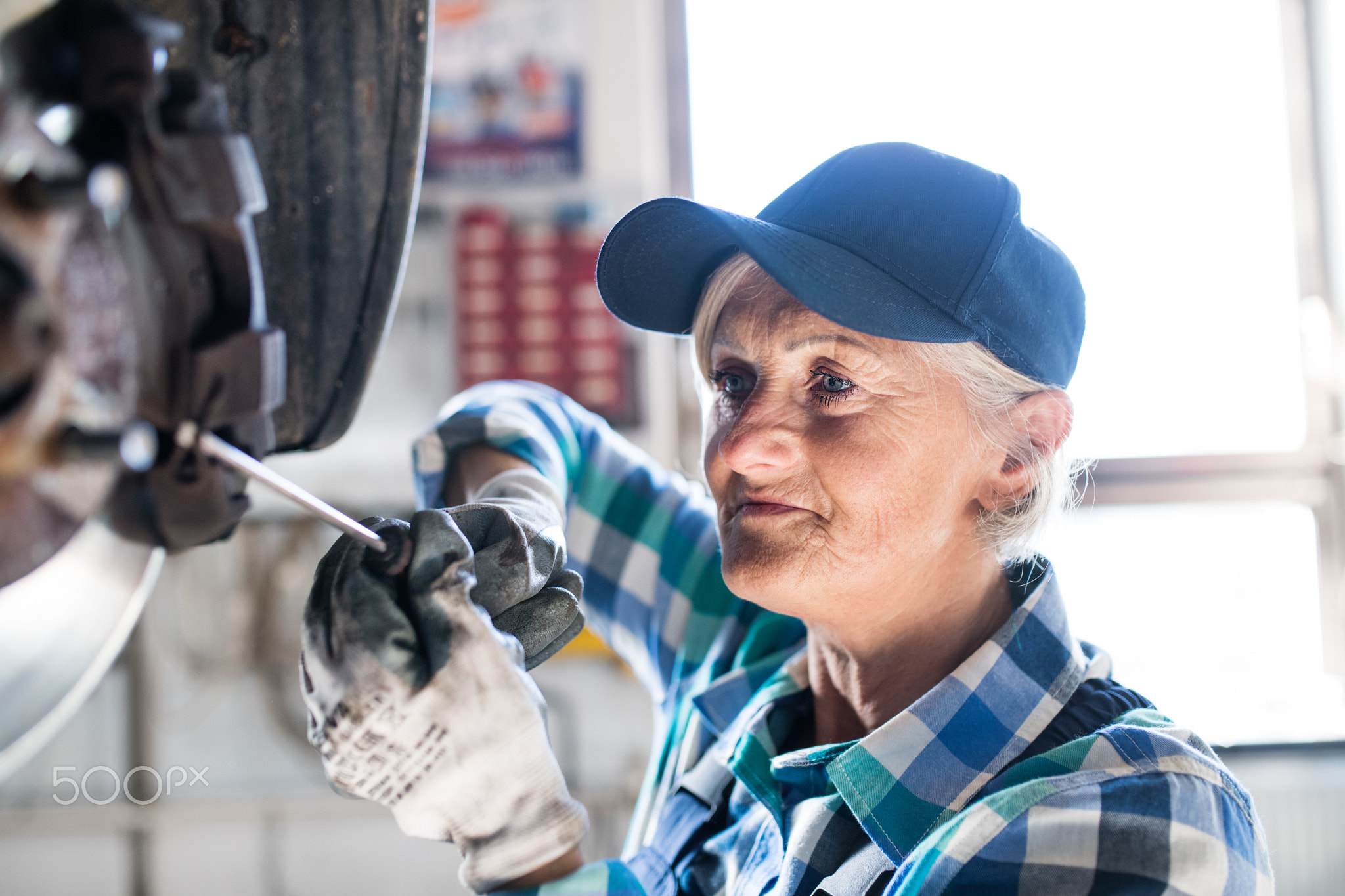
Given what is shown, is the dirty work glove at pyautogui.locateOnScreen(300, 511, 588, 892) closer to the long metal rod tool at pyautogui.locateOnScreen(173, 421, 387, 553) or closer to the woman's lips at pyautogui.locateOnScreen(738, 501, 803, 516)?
the long metal rod tool at pyautogui.locateOnScreen(173, 421, 387, 553)

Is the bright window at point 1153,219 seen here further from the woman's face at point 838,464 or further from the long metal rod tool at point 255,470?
the long metal rod tool at point 255,470

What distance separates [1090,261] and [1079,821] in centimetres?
168

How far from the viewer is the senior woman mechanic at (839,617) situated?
54 cm

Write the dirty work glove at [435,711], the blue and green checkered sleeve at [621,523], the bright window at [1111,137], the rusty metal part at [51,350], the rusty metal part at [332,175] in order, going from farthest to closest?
the bright window at [1111,137]
the blue and green checkered sleeve at [621,523]
the rusty metal part at [332,175]
the dirty work glove at [435,711]
the rusty metal part at [51,350]

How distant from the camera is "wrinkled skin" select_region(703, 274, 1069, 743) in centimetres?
77

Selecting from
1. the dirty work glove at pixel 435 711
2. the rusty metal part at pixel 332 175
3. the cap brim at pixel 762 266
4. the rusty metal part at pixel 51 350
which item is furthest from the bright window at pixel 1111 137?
the rusty metal part at pixel 51 350

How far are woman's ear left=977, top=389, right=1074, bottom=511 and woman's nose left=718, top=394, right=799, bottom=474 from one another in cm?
19

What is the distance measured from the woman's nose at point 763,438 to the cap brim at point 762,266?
0.12 m

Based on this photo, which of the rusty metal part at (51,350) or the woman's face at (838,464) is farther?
the woman's face at (838,464)

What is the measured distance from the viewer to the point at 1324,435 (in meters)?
2.03

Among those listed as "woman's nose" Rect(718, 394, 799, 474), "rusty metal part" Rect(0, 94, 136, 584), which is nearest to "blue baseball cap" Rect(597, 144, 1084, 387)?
"woman's nose" Rect(718, 394, 799, 474)

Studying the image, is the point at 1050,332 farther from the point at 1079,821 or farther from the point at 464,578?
the point at 464,578

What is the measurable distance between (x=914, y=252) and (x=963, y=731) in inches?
15.9

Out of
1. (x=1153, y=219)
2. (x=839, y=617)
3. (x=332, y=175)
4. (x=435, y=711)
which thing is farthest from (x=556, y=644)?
(x=1153, y=219)
